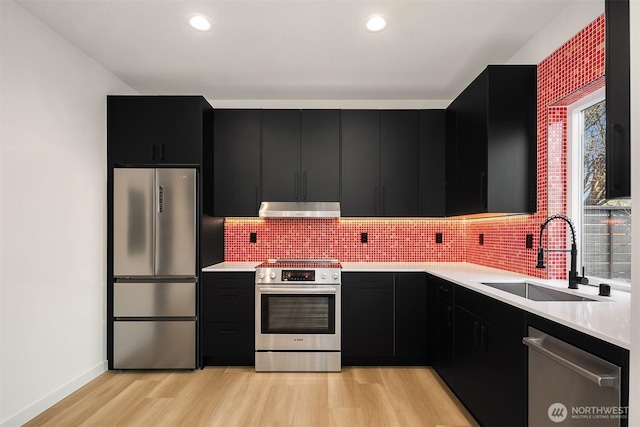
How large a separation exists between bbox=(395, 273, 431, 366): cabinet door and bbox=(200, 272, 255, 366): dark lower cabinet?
1.32 m

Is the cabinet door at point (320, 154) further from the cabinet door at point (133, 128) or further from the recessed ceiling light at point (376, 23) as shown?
the cabinet door at point (133, 128)

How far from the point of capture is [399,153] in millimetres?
3699

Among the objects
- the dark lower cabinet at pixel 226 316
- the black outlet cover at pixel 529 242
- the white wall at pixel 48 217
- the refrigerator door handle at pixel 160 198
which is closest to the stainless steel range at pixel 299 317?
the dark lower cabinet at pixel 226 316

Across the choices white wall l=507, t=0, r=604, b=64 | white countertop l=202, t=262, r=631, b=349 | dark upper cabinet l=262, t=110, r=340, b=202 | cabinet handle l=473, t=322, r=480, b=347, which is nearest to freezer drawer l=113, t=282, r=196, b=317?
dark upper cabinet l=262, t=110, r=340, b=202

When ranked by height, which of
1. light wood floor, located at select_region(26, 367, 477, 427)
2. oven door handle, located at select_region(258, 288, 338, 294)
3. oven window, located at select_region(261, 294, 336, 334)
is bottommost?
light wood floor, located at select_region(26, 367, 477, 427)

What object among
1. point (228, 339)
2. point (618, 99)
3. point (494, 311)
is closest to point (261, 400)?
point (228, 339)

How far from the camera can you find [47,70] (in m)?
2.57

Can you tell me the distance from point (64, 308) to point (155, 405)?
98cm

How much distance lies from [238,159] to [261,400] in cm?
217

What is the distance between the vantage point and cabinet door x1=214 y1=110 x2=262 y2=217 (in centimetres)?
368

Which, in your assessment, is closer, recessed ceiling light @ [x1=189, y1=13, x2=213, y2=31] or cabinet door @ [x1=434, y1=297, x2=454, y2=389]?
recessed ceiling light @ [x1=189, y1=13, x2=213, y2=31]

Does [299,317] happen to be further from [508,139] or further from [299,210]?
[508,139]

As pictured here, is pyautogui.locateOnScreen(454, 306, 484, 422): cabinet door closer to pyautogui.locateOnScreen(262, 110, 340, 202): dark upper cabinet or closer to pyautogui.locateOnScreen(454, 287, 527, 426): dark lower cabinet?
pyautogui.locateOnScreen(454, 287, 527, 426): dark lower cabinet

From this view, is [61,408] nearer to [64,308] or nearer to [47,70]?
[64,308]
